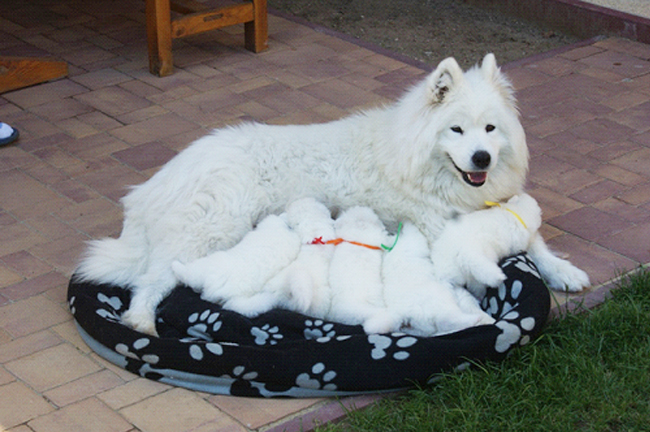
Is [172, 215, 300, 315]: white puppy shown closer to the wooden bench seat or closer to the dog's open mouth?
the dog's open mouth

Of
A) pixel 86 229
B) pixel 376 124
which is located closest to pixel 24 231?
pixel 86 229

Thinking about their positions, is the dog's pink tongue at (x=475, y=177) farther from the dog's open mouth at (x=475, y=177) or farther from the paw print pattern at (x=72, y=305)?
the paw print pattern at (x=72, y=305)

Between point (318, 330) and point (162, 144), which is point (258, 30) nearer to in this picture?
point (162, 144)

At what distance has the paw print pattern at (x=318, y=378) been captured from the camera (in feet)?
10.8

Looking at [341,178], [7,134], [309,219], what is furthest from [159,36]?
[309,219]

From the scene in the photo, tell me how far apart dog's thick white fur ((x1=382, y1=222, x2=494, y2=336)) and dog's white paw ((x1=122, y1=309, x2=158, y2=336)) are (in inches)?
40.3

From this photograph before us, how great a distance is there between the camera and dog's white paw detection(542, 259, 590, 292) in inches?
158

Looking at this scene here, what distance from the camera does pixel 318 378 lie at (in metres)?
3.30

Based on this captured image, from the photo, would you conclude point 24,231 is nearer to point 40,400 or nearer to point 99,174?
point 99,174

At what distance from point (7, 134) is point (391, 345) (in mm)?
3486

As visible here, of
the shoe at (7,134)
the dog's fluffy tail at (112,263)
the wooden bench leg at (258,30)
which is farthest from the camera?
the wooden bench leg at (258,30)

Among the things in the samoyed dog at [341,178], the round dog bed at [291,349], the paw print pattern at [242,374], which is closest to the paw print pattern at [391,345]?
the round dog bed at [291,349]

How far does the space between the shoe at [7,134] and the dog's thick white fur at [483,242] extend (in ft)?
10.5

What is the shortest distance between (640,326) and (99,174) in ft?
10.9
